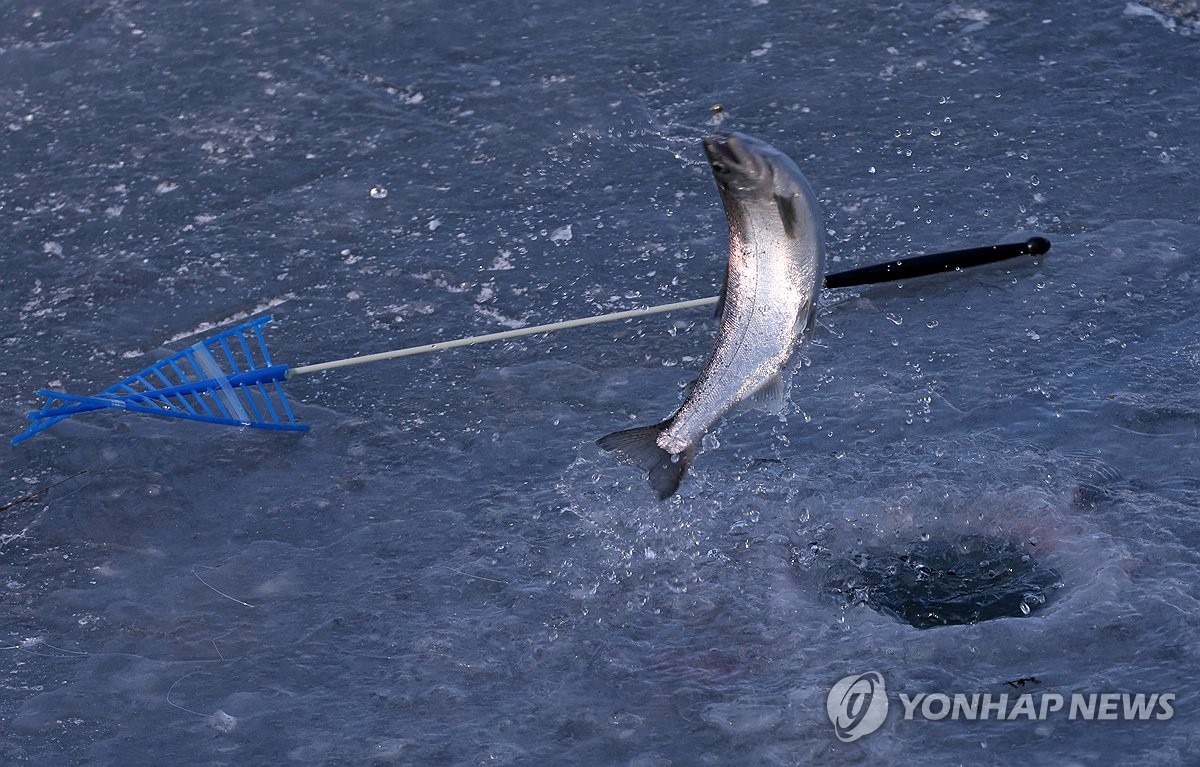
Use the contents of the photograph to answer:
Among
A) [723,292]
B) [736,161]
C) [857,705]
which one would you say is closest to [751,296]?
[723,292]

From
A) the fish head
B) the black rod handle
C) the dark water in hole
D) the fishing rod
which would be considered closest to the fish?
the fish head

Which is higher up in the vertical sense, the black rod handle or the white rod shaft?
the white rod shaft

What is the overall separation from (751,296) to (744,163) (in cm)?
36

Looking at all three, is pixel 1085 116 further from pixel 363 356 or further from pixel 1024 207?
pixel 363 356

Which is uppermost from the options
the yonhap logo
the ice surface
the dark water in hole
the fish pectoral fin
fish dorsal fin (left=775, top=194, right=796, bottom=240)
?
fish dorsal fin (left=775, top=194, right=796, bottom=240)

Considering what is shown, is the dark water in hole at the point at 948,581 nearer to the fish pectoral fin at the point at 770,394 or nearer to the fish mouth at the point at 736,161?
the fish pectoral fin at the point at 770,394

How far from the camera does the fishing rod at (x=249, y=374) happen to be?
484cm

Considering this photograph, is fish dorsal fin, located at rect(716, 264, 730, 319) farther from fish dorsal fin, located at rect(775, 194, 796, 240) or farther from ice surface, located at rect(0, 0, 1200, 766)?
ice surface, located at rect(0, 0, 1200, 766)

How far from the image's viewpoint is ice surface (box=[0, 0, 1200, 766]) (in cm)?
385

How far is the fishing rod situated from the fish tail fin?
1.13 metres

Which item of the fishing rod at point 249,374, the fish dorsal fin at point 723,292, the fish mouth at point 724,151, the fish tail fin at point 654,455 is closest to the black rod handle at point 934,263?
the fishing rod at point 249,374

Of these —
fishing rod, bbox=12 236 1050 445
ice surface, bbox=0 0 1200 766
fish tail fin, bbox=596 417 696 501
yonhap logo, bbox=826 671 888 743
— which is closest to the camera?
yonhap logo, bbox=826 671 888 743

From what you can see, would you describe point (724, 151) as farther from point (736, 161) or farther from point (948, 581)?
point (948, 581)

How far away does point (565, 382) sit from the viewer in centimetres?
500
